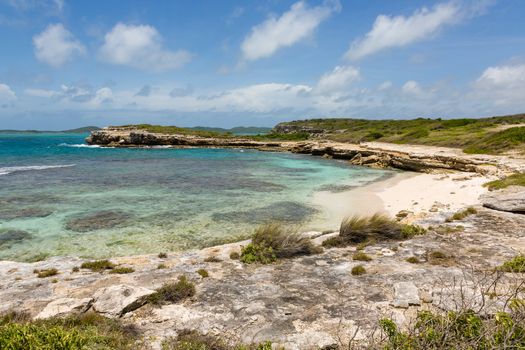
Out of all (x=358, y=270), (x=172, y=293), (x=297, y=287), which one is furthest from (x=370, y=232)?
(x=172, y=293)

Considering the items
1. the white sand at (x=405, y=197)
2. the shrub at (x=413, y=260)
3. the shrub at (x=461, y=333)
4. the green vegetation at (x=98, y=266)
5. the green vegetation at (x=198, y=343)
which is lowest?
A: the white sand at (x=405, y=197)

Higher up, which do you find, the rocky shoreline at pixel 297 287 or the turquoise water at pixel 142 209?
the rocky shoreline at pixel 297 287

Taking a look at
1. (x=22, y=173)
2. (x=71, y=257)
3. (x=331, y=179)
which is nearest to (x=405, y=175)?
(x=331, y=179)

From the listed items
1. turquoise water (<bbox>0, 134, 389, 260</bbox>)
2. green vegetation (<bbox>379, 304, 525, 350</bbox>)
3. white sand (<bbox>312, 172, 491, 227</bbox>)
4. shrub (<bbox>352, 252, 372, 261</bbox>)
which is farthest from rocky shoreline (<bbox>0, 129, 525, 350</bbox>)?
white sand (<bbox>312, 172, 491, 227</bbox>)

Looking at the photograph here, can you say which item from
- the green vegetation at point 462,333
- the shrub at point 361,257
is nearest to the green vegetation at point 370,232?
the shrub at point 361,257

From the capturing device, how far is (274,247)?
11625 mm

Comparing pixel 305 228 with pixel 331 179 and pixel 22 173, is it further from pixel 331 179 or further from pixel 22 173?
pixel 22 173

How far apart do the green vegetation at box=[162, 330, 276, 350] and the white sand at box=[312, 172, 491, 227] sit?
41.7 ft

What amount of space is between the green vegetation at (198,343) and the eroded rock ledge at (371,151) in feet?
99.0

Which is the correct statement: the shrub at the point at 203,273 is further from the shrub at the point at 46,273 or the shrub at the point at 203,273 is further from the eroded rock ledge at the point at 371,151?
the eroded rock ledge at the point at 371,151

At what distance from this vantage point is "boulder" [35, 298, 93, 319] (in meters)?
7.19

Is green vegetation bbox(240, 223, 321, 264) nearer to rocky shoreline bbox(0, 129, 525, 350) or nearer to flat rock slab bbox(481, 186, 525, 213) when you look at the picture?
rocky shoreline bbox(0, 129, 525, 350)

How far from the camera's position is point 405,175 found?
119 ft

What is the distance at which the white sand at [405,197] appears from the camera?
20.2 metres
